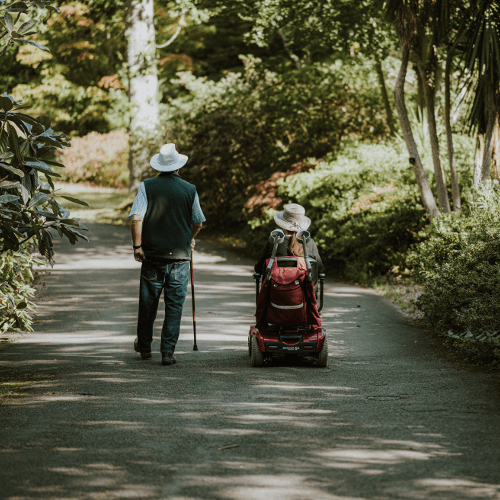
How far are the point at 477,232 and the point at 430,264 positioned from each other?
97 centimetres

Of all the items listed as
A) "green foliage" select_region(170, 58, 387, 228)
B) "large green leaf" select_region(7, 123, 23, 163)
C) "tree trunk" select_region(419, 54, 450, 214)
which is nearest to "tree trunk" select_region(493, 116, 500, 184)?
"tree trunk" select_region(419, 54, 450, 214)

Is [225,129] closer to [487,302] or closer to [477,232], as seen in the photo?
[477,232]

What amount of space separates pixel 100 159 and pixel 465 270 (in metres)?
25.6

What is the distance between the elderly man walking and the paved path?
1.41 ft

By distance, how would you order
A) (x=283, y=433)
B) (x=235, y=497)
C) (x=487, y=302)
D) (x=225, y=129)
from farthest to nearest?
(x=225, y=129) → (x=487, y=302) → (x=283, y=433) → (x=235, y=497)

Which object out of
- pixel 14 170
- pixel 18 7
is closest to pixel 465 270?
pixel 14 170

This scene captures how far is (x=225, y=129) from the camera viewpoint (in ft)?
59.1

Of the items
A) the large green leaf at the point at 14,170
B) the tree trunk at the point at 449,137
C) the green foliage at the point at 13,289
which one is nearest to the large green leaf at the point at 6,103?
the large green leaf at the point at 14,170

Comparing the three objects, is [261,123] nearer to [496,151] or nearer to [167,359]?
[496,151]

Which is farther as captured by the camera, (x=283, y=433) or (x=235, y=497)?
(x=283, y=433)

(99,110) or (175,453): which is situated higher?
(99,110)

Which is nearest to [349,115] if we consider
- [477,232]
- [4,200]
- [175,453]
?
[477,232]

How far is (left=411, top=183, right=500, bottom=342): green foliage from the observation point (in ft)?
22.0

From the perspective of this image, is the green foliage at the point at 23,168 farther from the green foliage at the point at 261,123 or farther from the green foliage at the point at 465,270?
the green foliage at the point at 261,123
